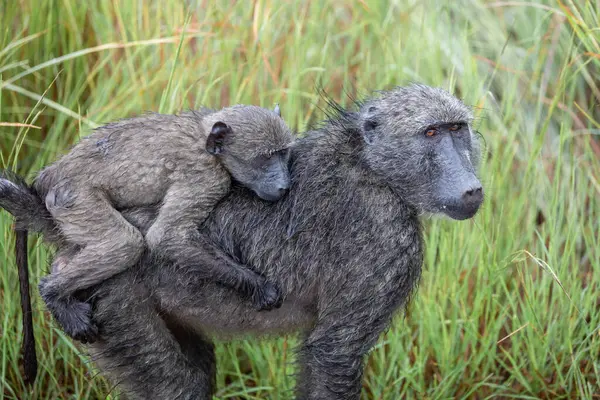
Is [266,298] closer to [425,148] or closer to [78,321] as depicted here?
[78,321]

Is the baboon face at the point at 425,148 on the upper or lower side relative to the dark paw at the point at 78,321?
upper

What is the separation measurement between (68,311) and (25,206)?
0.42m

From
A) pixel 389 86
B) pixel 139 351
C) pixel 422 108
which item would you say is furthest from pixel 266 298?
pixel 389 86

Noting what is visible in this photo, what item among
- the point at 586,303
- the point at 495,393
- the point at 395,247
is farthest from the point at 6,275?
the point at 586,303

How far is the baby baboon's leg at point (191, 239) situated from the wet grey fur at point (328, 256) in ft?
0.46

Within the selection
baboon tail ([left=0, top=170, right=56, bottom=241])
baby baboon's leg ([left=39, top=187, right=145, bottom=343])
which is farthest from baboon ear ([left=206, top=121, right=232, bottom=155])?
baboon tail ([left=0, top=170, right=56, bottom=241])

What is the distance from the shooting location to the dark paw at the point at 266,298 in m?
3.31

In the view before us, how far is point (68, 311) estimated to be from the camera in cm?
314

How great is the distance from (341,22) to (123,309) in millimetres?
2978

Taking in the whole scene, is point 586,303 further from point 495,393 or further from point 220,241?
point 220,241

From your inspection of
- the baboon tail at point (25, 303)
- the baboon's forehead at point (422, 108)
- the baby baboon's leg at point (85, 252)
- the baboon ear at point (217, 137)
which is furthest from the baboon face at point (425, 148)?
the baboon tail at point (25, 303)

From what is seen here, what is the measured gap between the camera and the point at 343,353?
3.39m

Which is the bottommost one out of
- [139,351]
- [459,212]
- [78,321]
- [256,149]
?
[139,351]

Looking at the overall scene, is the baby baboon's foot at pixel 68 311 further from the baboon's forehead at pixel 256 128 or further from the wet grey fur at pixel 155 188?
the baboon's forehead at pixel 256 128
